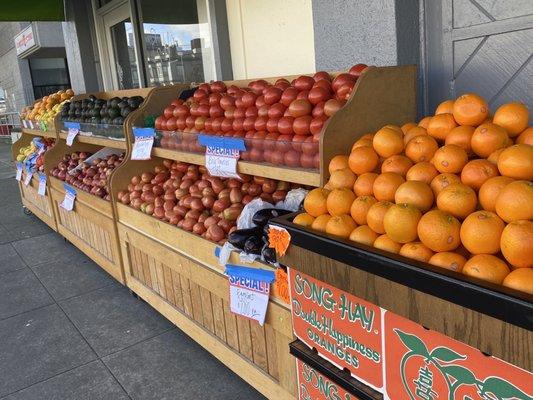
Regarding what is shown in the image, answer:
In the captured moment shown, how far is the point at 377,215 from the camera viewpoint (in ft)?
5.59

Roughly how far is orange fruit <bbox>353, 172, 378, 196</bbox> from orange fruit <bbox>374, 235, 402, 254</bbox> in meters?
0.30

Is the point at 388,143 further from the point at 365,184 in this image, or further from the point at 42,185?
the point at 42,185

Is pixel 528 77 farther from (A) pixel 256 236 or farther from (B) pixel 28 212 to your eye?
(B) pixel 28 212

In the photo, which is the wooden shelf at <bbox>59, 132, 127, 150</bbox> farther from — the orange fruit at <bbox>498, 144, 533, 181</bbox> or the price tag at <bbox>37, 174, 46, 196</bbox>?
the orange fruit at <bbox>498, 144, 533, 181</bbox>

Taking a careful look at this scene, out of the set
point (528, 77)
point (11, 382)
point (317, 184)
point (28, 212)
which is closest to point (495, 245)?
point (317, 184)

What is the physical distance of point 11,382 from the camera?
3.10 metres

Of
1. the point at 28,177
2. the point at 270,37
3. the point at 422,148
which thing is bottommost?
the point at 28,177

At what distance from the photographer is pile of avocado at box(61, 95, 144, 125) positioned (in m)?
4.71

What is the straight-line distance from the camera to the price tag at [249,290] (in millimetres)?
2422

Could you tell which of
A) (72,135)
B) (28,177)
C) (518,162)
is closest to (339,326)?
(518,162)

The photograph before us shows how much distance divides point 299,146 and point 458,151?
0.97m

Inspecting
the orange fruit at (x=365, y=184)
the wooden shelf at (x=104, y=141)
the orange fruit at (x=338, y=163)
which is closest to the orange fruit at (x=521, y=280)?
the orange fruit at (x=365, y=184)

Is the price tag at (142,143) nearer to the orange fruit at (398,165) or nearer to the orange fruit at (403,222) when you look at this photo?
the orange fruit at (398,165)

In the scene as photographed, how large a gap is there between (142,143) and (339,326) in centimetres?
272
